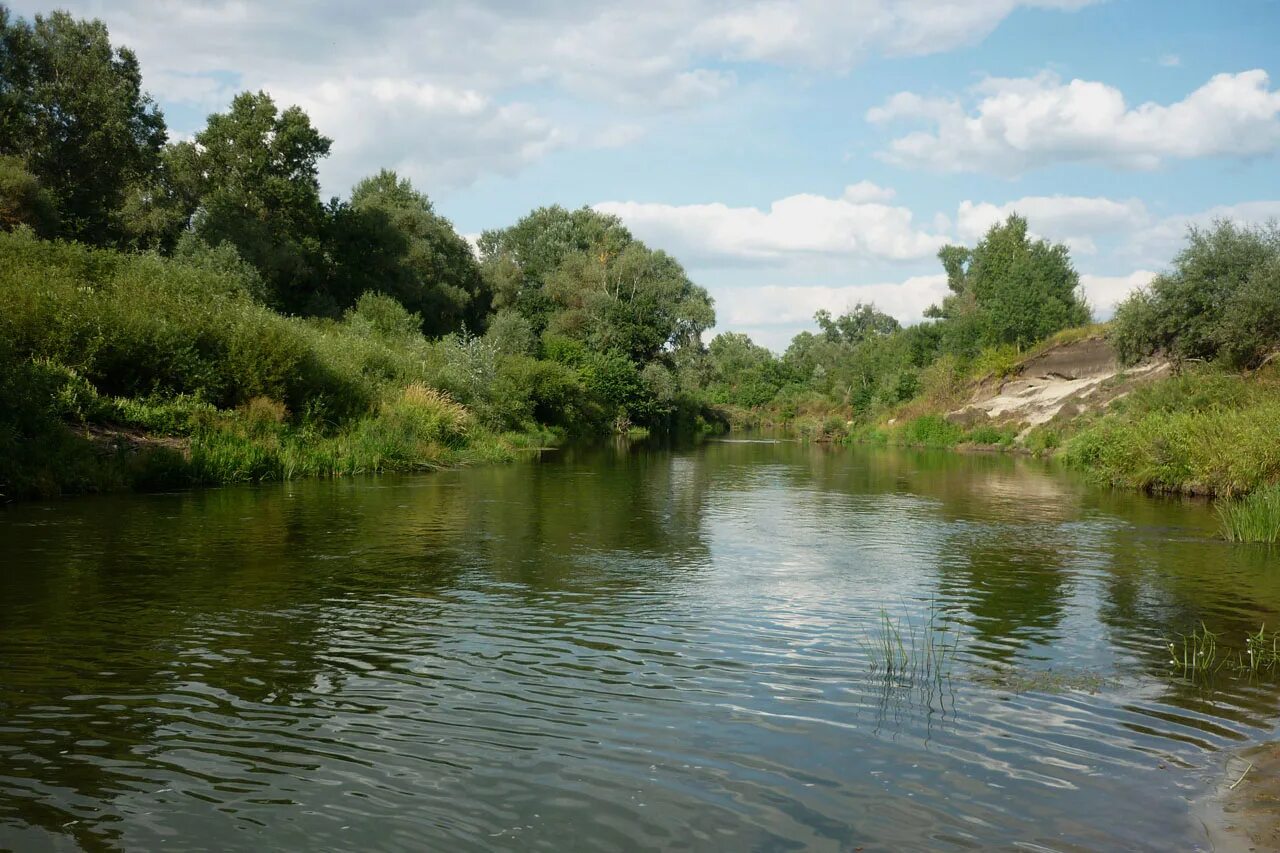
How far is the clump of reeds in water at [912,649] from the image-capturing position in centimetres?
899

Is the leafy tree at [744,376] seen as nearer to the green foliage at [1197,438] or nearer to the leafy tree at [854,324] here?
the leafy tree at [854,324]

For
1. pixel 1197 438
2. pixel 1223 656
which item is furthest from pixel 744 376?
pixel 1223 656

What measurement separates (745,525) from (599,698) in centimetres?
1248

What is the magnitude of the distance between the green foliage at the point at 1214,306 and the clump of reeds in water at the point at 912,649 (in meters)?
32.5

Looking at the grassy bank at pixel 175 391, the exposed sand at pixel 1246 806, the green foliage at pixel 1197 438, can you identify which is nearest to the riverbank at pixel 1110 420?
the green foliage at pixel 1197 438

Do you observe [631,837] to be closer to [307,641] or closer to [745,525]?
[307,641]

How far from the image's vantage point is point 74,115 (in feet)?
164

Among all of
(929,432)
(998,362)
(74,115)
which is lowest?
(929,432)

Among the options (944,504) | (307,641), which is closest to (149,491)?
(307,641)

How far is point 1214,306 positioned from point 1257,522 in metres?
26.9

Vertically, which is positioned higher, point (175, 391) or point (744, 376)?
point (744, 376)

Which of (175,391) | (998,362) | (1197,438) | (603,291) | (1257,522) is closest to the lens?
(1257,522)

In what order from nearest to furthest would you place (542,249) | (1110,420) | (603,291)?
(1110,420)
(603,291)
(542,249)

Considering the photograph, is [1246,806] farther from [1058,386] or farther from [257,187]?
[257,187]
